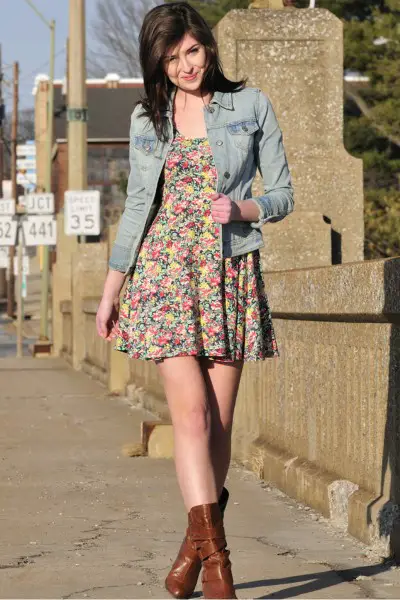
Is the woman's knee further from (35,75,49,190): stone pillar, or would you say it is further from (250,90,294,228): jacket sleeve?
(35,75,49,190): stone pillar

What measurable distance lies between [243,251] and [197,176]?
0.92 feet

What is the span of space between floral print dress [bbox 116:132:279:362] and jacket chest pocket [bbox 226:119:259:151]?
0.09 metres

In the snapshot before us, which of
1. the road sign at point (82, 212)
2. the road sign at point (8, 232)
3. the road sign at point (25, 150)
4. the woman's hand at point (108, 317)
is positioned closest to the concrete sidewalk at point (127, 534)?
the woman's hand at point (108, 317)

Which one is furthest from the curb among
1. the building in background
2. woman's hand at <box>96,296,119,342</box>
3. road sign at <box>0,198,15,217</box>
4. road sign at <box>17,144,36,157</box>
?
the building in background

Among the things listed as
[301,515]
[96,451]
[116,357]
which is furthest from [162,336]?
[116,357]

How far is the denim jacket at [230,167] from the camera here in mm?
4527

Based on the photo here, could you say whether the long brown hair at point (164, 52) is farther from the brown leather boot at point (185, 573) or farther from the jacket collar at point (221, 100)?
the brown leather boot at point (185, 573)

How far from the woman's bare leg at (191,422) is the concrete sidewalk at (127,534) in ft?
1.94

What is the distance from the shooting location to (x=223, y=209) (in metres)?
4.40

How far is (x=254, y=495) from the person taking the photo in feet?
23.7

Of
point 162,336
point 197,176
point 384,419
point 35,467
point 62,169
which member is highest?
point 62,169

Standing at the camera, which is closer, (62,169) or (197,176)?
(197,176)

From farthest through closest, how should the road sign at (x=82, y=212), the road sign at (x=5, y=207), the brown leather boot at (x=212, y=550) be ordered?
the road sign at (x=5, y=207), the road sign at (x=82, y=212), the brown leather boot at (x=212, y=550)

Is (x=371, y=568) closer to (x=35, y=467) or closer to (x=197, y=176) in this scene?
(x=197, y=176)
